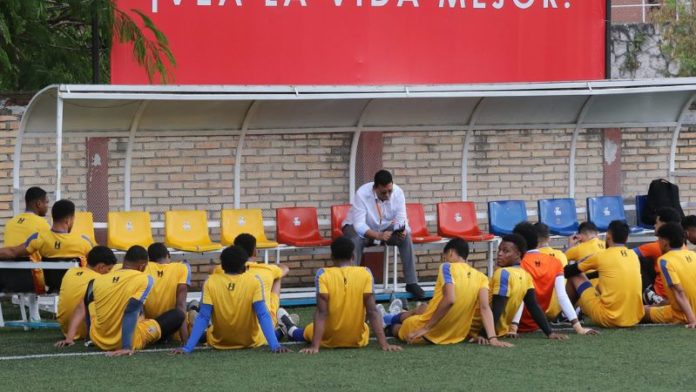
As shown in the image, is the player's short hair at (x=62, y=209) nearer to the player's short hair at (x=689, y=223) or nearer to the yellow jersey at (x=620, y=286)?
the yellow jersey at (x=620, y=286)

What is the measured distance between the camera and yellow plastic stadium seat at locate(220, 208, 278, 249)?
1428 cm

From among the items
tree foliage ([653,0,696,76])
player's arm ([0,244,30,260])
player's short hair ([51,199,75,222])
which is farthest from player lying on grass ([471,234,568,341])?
tree foliage ([653,0,696,76])

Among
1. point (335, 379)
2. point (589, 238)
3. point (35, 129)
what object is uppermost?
point (35, 129)

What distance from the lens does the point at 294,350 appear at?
10.7m

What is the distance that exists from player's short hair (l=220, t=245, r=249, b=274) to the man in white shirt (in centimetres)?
331

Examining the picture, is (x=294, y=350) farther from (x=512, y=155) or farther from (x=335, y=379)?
(x=512, y=155)

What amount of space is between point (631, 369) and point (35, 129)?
276 inches

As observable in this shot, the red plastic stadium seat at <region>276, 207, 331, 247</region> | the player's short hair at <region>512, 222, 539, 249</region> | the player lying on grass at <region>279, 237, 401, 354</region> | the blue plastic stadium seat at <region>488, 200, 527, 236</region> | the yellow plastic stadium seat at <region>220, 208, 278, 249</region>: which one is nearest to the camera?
the player lying on grass at <region>279, 237, 401, 354</region>

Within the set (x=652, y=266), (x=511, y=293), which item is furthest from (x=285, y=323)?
(x=652, y=266)

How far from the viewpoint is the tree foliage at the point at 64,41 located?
14.1 m

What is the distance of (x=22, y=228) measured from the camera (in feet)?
40.9

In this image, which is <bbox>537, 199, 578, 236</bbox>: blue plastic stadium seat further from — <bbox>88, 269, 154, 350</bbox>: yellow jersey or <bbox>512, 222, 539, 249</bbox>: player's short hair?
<bbox>88, 269, 154, 350</bbox>: yellow jersey

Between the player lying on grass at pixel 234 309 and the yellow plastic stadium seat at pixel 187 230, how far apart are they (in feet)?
10.8

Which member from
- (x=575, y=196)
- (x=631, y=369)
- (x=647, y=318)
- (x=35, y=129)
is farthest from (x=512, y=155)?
(x=631, y=369)
